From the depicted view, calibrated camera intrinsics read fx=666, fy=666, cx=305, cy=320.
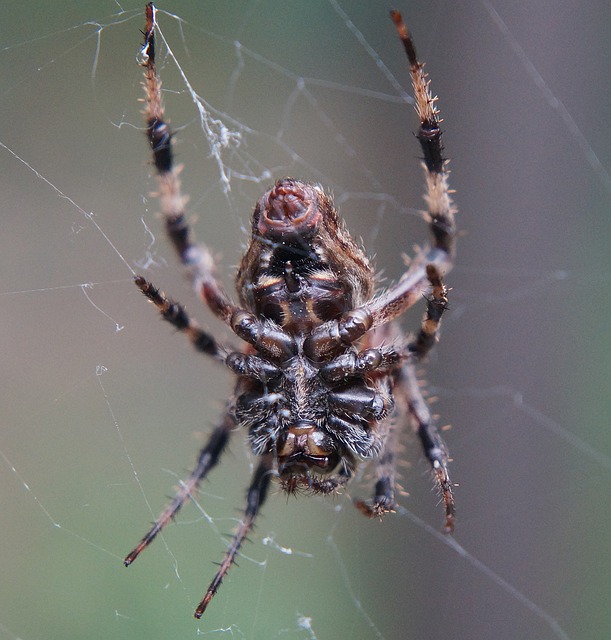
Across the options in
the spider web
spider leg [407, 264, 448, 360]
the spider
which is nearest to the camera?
spider leg [407, 264, 448, 360]

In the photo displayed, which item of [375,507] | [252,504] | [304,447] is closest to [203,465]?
[252,504]

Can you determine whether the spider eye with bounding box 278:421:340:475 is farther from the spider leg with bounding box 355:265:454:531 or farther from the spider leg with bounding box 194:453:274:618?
the spider leg with bounding box 355:265:454:531

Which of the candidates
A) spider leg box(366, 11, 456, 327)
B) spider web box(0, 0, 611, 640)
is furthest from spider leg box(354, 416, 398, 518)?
spider web box(0, 0, 611, 640)

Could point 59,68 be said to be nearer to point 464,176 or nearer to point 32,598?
point 464,176

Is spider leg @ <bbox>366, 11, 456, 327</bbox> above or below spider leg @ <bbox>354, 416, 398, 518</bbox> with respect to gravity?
above

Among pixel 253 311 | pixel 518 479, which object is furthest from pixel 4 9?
pixel 518 479

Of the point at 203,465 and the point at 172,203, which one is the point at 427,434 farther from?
the point at 172,203

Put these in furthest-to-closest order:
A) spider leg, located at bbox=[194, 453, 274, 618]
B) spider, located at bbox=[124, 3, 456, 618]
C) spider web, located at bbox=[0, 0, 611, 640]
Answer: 1. spider web, located at bbox=[0, 0, 611, 640]
2. spider leg, located at bbox=[194, 453, 274, 618]
3. spider, located at bbox=[124, 3, 456, 618]

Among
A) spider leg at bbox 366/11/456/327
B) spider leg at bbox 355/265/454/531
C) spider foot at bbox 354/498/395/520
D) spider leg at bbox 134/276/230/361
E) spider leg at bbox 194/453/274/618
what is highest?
spider leg at bbox 366/11/456/327
